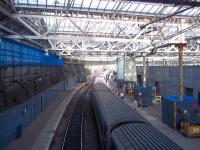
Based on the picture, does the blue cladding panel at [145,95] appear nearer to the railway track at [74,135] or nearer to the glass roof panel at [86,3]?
the railway track at [74,135]

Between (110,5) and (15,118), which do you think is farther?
(110,5)

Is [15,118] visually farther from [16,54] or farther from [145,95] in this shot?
[145,95]

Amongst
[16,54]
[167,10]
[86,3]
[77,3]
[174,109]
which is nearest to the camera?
[16,54]

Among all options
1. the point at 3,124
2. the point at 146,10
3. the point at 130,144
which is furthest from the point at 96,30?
the point at 130,144

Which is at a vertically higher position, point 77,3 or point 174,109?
point 77,3

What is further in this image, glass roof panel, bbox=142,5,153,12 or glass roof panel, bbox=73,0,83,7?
glass roof panel, bbox=142,5,153,12

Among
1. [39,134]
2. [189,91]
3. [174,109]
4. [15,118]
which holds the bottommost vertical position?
[39,134]

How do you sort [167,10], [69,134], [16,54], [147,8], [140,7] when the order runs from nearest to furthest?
[16,54]
[69,134]
[140,7]
[147,8]
[167,10]

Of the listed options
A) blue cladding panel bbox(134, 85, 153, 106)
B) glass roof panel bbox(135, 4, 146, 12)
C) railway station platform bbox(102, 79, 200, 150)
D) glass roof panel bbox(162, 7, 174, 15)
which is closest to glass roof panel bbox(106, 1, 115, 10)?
glass roof panel bbox(135, 4, 146, 12)

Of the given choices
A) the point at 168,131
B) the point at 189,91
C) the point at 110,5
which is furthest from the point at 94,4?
the point at 189,91

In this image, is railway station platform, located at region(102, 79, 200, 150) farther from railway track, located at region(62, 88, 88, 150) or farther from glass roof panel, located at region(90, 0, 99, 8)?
glass roof panel, located at region(90, 0, 99, 8)

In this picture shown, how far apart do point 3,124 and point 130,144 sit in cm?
1012

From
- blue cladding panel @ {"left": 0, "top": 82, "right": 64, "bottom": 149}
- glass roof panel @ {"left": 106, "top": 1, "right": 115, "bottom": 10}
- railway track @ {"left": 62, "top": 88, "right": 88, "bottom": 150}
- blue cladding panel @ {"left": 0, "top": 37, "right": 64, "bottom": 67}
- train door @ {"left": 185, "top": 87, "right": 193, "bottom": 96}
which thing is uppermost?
glass roof panel @ {"left": 106, "top": 1, "right": 115, "bottom": 10}

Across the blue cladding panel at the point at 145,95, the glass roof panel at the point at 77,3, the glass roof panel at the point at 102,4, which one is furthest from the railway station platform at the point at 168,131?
the glass roof panel at the point at 77,3
